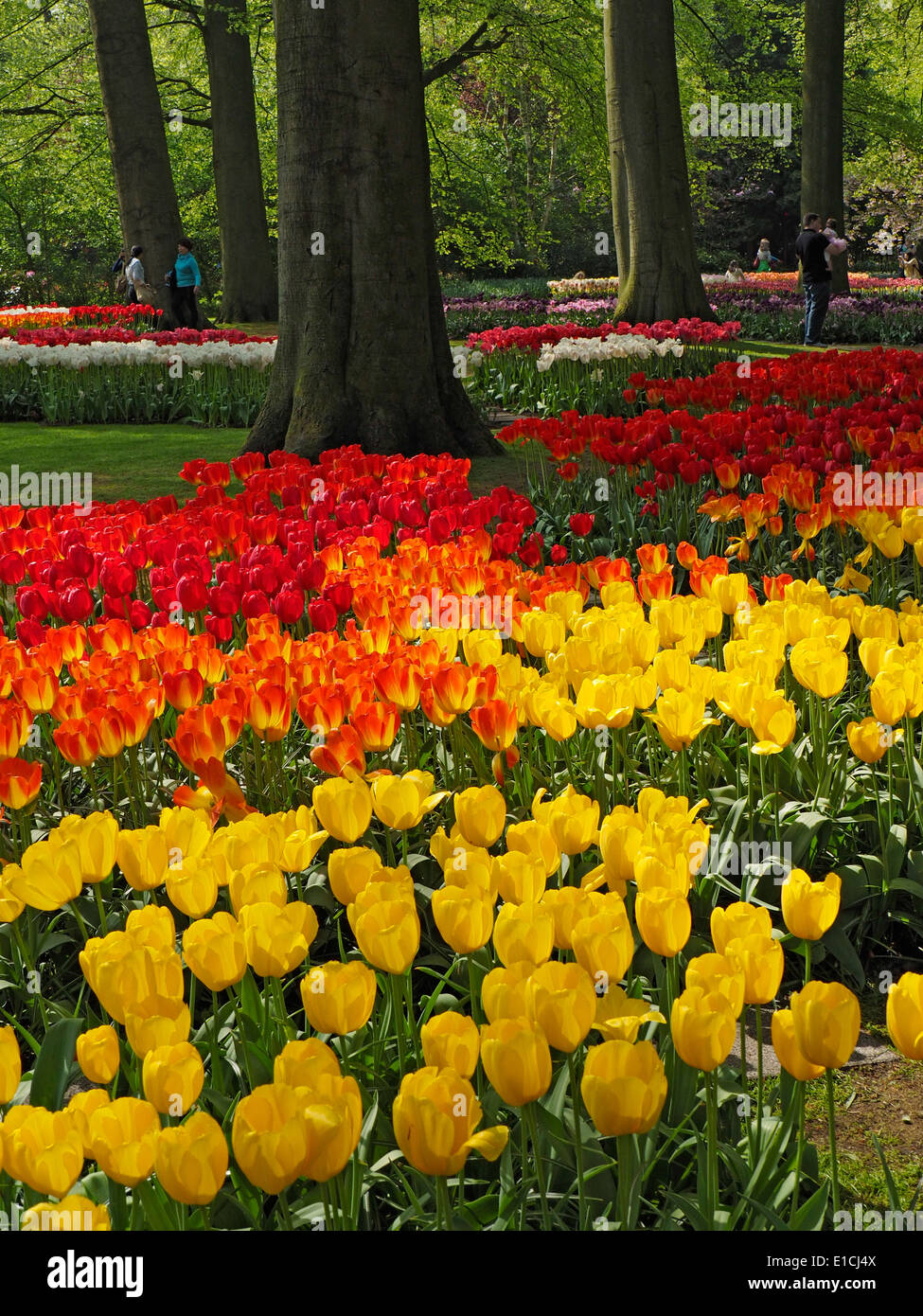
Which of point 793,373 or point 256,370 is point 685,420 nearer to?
point 793,373

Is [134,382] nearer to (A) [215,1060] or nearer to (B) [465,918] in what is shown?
(A) [215,1060]

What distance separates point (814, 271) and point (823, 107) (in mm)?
5576

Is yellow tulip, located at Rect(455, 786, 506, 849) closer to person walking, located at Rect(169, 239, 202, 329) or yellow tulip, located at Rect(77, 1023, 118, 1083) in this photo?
yellow tulip, located at Rect(77, 1023, 118, 1083)

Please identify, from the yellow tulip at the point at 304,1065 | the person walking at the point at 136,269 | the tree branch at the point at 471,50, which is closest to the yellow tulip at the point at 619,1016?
the yellow tulip at the point at 304,1065

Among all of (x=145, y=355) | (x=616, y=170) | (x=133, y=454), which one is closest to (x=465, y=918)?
(x=133, y=454)

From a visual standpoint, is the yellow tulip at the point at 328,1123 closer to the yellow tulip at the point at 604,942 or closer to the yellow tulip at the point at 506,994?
the yellow tulip at the point at 506,994

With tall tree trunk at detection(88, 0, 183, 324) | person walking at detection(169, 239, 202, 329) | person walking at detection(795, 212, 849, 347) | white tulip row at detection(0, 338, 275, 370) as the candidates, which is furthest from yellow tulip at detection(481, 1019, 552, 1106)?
tall tree trunk at detection(88, 0, 183, 324)

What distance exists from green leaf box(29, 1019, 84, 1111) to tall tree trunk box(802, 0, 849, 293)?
22201mm

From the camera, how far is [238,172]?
853 inches

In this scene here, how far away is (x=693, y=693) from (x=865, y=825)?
94 cm

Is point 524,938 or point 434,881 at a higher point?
point 524,938

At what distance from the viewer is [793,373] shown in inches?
307

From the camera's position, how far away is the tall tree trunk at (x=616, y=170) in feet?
50.6
